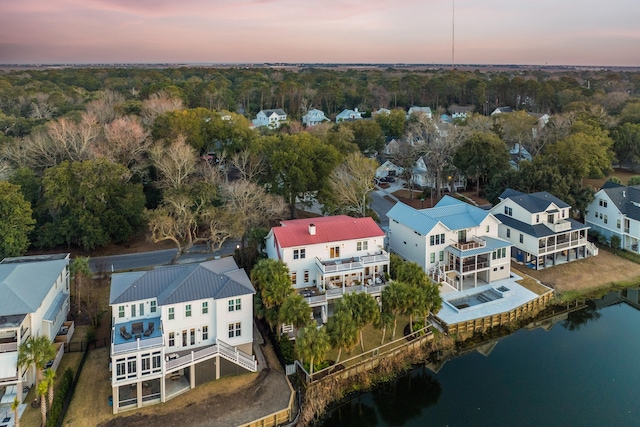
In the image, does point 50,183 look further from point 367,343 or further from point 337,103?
point 337,103

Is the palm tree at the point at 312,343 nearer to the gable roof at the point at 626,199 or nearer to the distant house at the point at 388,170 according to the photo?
the gable roof at the point at 626,199

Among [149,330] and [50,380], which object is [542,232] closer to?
[149,330]

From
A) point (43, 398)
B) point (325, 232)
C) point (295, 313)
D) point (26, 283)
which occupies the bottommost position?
point (43, 398)

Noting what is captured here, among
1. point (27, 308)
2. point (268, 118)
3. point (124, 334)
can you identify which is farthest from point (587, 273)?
point (268, 118)

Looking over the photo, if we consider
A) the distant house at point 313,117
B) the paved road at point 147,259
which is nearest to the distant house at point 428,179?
the paved road at point 147,259

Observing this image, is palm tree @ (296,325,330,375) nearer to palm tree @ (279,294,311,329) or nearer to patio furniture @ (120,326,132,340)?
palm tree @ (279,294,311,329)

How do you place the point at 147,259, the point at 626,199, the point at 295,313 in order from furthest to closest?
the point at 626,199 → the point at 147,259 → the point at 295,313
